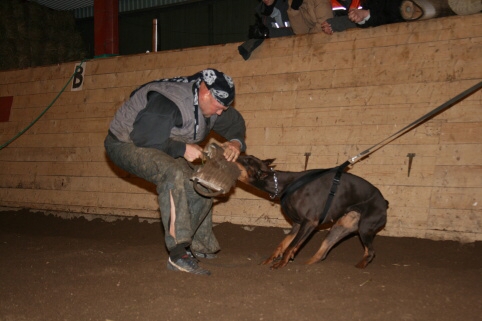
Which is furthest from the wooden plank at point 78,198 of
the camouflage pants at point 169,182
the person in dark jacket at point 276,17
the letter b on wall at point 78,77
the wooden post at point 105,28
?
the wooden post at point 105,28

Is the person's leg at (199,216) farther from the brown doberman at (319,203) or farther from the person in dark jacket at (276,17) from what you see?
the person in dark jacket at (276,17)

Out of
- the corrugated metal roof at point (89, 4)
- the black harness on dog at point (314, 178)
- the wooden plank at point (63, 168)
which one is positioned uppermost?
the corrugated metal roof at point (89, 4)

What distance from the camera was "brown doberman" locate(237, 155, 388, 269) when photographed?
450 centimetres

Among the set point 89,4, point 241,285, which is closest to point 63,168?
point 241,285

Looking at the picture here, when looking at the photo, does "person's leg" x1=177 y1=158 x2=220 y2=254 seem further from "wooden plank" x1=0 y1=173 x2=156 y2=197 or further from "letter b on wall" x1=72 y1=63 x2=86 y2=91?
"letter b on wall" x1=72 y1=63 x2=86 y2=91

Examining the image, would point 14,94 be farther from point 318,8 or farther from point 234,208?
point 318,8

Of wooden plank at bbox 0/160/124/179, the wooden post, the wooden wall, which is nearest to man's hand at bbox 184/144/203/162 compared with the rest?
the wooden wall

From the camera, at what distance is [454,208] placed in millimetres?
5152

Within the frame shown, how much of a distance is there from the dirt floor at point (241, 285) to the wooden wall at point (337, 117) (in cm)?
60

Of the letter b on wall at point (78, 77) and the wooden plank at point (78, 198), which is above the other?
the letter b on wall at point (78, 77)

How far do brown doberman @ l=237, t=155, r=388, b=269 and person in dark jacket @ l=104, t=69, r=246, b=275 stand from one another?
70 cm

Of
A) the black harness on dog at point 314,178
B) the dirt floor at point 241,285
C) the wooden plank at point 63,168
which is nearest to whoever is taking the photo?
the dirt floor at point 241,285

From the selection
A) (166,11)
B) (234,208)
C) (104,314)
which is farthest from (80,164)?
(166,11)

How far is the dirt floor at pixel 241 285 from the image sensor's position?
2984mm
